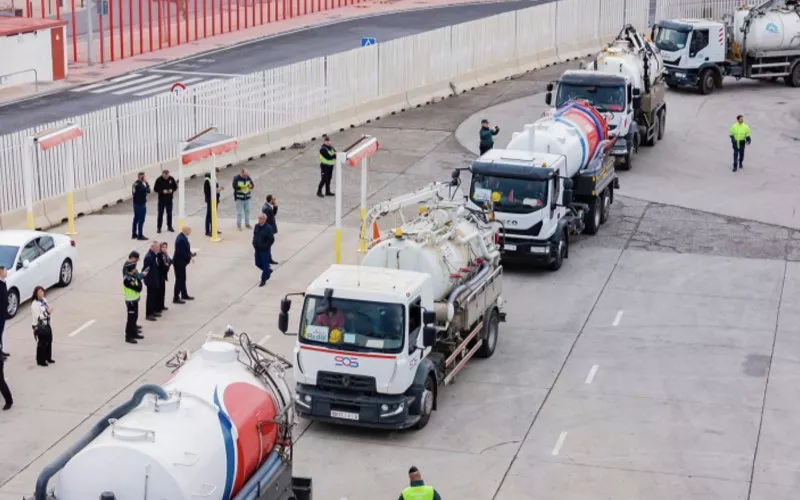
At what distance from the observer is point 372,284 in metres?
22.2

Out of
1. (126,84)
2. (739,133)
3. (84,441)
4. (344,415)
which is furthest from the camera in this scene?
(126,84)

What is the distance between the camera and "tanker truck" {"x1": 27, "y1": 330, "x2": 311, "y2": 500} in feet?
49.7

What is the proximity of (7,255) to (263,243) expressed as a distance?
4927 mm

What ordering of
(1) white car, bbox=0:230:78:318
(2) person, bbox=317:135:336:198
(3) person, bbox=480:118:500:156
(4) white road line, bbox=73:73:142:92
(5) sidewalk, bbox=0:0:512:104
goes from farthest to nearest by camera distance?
(5) sidewalk, bbox=0:0:512:104 < (4) white road line, bbox=73:73:142:92 < (3) person, bbox=480:118:500:156 < (2) person, bbox=317:135:336:198 < (1) white car, bbox=0:230:78:318

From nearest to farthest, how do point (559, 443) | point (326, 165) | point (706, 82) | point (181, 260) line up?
point (559, 443) < point (181, 260) < point (326, 165) < point (706, 82)

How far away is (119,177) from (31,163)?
4261 mm

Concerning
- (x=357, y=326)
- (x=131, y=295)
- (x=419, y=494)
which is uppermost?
(x=357, y=326)

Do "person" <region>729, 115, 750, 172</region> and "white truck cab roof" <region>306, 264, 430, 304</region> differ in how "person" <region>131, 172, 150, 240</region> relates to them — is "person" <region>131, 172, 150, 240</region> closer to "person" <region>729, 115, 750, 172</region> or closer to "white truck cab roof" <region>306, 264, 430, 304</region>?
"white truck cab roof" <region>306, 264, 430, 304</region>

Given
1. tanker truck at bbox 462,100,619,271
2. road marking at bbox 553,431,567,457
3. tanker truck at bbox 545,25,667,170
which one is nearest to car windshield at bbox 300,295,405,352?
road marking at bbox 553,431,567,457

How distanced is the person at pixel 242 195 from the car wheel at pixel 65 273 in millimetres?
4928

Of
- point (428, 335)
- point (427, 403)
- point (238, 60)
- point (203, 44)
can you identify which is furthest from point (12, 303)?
point (203, 44)

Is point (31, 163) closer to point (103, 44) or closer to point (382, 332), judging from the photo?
point (382, 332)

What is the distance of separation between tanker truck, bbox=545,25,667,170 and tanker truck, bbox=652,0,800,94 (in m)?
5.45

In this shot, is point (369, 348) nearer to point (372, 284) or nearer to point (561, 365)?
point (372, 284)
